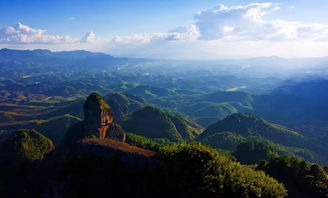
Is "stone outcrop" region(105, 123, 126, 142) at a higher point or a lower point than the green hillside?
higher

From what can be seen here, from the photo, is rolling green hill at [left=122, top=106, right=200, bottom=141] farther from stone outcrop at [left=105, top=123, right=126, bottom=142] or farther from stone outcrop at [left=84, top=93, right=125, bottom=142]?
stone outcrop at [left=84, top=93, right=125, bottom=142]

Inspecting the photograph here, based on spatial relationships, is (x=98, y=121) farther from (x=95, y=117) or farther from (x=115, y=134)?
(x=115, y=134)

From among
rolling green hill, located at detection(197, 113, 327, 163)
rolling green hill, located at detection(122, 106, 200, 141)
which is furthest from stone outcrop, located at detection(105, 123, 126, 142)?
rolling green hill, located at detection(197, 113, 327, 163)

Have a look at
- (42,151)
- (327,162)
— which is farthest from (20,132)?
(327,162)

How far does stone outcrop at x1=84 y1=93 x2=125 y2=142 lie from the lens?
4581cm

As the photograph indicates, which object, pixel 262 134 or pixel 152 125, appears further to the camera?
pixel 262 134

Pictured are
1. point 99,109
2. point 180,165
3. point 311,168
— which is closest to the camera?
point 180,165

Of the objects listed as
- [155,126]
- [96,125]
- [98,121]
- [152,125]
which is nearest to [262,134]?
[155,126]

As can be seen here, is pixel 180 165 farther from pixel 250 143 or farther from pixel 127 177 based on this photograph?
pixel 250 143

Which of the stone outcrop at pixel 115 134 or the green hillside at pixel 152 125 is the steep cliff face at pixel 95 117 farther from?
the green hillside at pixel 152 125

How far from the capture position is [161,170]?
2288cm

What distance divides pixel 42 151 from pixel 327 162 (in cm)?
9140

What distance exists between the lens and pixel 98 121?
151 ft

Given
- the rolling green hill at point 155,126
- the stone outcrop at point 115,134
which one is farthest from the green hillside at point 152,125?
the stone outcrop at point 115,134
